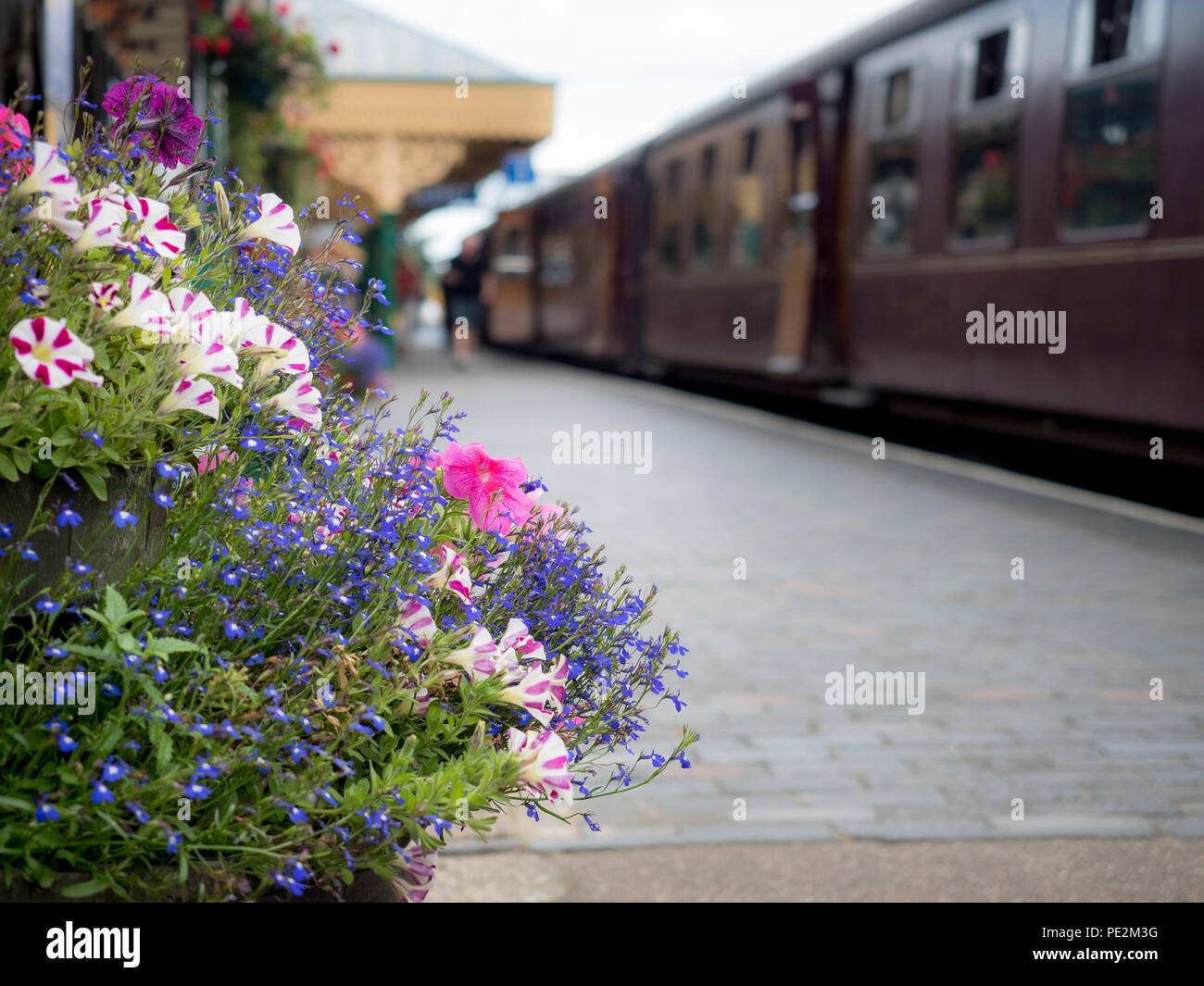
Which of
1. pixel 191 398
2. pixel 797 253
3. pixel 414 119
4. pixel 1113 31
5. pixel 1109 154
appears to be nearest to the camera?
pixel 191 398

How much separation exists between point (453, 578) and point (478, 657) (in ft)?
0.51

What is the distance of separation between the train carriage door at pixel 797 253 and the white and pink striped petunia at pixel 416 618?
43.4 feet

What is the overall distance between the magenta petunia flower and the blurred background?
5cm

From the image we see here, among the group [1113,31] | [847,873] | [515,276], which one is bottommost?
[847,873]

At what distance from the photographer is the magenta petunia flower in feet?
6.45

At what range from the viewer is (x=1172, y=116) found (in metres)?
8.72

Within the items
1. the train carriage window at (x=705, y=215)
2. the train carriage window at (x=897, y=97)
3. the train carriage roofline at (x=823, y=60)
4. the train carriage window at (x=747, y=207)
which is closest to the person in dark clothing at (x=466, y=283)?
the train carriage roofline at (x=823, y=60)

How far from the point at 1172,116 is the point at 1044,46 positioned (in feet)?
5.94

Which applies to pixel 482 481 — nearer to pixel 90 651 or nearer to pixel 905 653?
pixel 90 651

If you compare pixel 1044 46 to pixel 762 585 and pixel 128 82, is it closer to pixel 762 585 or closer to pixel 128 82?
pixel 762 585

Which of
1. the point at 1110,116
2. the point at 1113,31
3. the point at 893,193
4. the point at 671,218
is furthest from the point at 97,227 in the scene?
the point at 671,218

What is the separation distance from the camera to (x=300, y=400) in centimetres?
184

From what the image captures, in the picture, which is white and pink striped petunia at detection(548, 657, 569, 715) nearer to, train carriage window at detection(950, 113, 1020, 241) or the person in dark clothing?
train carriage window at detection(950, 113, 1020, 241)

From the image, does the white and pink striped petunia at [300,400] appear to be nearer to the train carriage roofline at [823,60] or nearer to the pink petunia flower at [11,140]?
the pink petunia flower at [11,140]
